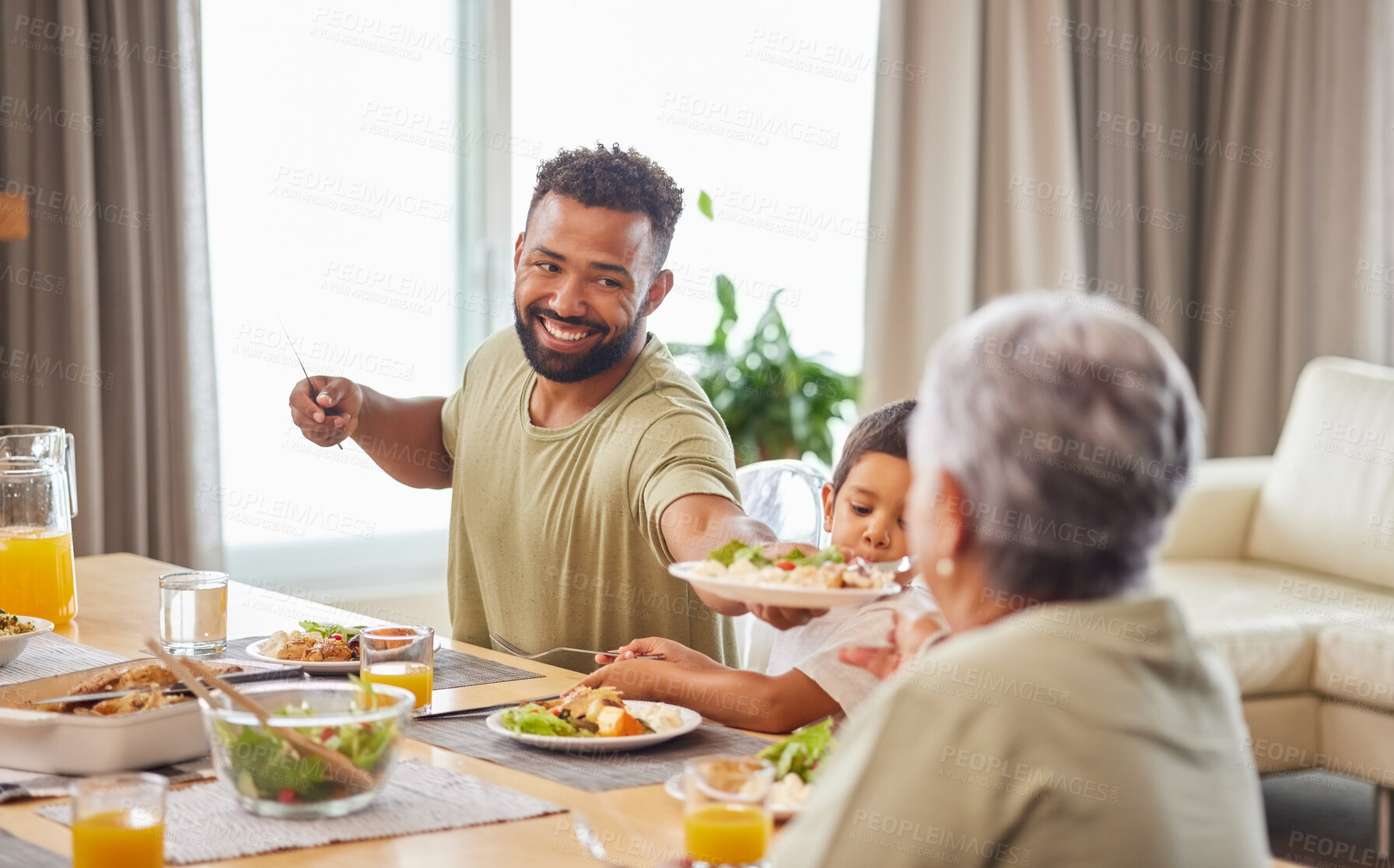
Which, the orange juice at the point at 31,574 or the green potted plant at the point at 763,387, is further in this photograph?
the green potted plant at the point at 763,387

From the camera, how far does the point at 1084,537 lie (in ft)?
3.14

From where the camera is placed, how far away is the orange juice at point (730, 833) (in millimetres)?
1132

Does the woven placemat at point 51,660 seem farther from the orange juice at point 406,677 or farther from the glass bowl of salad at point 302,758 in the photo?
the glass bowl of salad at point 302,758

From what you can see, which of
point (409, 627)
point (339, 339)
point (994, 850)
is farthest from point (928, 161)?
point (994, 850)

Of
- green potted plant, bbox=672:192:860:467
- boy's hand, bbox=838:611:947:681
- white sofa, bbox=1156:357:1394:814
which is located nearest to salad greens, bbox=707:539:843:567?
boy's hand, bbox=838:611:947:681

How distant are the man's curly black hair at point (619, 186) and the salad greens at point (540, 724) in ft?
3.19

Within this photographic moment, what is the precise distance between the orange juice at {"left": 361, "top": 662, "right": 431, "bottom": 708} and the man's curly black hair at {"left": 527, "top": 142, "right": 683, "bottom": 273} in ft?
2.98

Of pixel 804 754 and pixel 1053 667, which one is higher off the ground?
pixel 1053 667

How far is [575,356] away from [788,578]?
3.06 feet

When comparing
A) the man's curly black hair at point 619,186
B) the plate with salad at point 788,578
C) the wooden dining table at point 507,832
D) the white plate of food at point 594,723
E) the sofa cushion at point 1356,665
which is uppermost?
the man's curly black hair at point 619,186

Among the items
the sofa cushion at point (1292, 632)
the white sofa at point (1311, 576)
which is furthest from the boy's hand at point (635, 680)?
the sofa cushion at point (1292, 632)

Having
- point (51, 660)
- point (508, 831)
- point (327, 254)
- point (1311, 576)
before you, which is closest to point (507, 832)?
point (508, 831)

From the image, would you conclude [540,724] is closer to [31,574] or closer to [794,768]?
[794,768]

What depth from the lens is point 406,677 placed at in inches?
64.6
